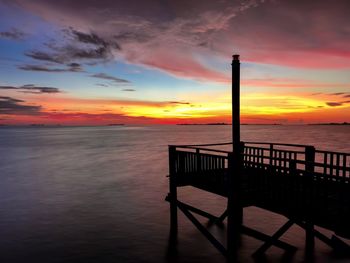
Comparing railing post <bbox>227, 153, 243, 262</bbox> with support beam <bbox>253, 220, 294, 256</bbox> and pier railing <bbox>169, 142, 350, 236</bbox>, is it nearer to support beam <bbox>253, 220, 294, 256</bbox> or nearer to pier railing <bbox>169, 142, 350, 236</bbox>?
pier railing <bbox>169, 142, 350, 236</bbox>

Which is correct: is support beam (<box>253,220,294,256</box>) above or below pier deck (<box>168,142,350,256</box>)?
below

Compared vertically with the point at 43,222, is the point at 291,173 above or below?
above

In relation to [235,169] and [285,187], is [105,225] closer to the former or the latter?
[235,169]

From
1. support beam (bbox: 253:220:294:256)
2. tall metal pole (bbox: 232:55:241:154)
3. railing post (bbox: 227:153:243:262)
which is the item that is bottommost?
support beam (bbox: 253:220:294:256)

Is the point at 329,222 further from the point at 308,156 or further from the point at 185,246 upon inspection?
the point at 185,246

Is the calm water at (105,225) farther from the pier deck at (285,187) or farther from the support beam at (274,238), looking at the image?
the pier deck at (285,187)

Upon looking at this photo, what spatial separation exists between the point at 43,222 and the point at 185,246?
353 inches

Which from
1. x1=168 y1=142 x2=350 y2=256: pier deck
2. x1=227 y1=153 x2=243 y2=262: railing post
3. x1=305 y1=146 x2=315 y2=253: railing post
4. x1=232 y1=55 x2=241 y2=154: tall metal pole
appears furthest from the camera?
x1=232 y1=55 x2=241 y2=154: tall metal pole

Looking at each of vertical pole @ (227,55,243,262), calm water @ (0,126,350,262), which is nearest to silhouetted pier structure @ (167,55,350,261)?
vertical pole @ (227,55,243,262)

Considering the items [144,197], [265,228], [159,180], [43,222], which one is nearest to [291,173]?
[265,228]

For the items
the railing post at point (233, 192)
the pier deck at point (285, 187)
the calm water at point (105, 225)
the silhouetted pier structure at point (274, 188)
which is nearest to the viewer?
the pier deck at point (285, 187)

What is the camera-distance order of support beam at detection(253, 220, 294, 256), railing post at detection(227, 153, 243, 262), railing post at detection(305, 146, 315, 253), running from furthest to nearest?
1. support beam at detection(253, 220, 294, 256)
2. railing post at detection(227, 153, 243, 262)
3. railing post at detection(305, 146, 315, 253)

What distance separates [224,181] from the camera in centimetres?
1245

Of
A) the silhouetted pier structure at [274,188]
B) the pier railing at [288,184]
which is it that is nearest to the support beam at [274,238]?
the silhouetted pier structure at [274,188]
